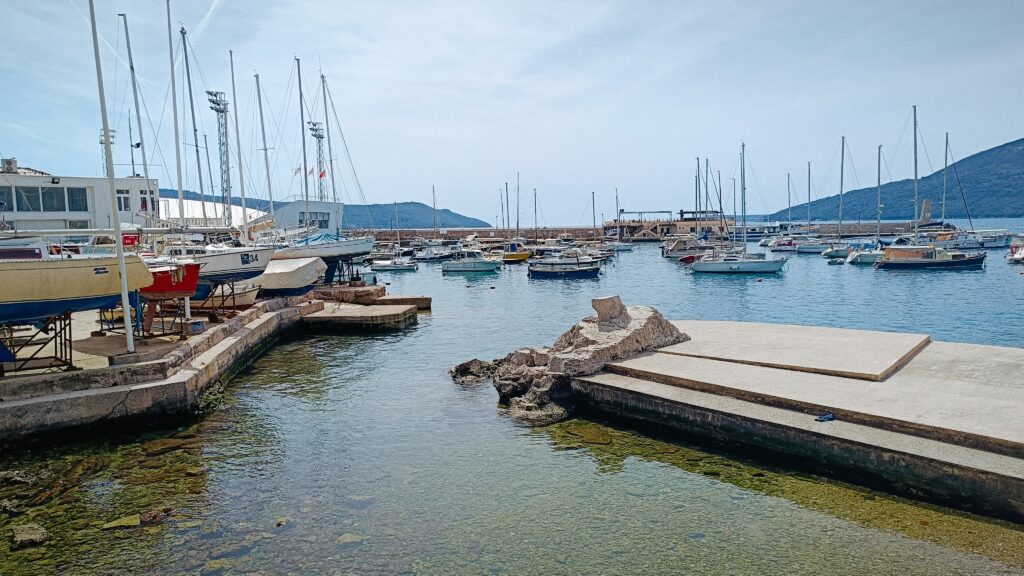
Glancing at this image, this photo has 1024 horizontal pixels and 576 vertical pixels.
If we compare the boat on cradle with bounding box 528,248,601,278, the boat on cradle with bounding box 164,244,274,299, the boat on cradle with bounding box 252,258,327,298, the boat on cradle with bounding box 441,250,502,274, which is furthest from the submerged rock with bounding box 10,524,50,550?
the boat on cradle with bounding box 441,250,502,274

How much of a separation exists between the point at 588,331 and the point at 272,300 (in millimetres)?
16116

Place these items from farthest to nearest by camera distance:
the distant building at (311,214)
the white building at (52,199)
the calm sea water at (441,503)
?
1. the distant building at (311,214)
2. the white building at (52,199)
3. the calm sea water at (441,503)

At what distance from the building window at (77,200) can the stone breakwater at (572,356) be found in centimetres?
2178

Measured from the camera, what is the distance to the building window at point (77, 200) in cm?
2814

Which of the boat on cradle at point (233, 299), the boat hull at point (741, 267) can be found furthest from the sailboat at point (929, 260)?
the boat on cradle at point (233, 299)

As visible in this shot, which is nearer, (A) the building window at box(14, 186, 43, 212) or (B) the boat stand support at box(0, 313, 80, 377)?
(B) the boat stand support at box(0, 313, 80, 377)

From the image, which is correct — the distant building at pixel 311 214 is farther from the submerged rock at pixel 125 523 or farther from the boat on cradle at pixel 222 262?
the submerged rock at pixel 125 523

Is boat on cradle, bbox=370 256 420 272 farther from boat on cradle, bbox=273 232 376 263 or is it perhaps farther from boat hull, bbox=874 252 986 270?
boat hull, bbox=874 252 986 270

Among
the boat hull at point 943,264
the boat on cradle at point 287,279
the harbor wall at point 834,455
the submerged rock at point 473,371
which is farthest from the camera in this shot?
the boat hull at point 943,264

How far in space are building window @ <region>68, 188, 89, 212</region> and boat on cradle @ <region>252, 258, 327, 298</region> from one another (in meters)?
7.74

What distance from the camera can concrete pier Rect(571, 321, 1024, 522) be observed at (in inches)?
348

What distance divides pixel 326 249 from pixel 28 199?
13325 mm

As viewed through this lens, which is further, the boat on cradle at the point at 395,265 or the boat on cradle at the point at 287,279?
the boat on cradle at the point at 395,265

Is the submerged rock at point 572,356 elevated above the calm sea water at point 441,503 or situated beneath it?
elevated above
